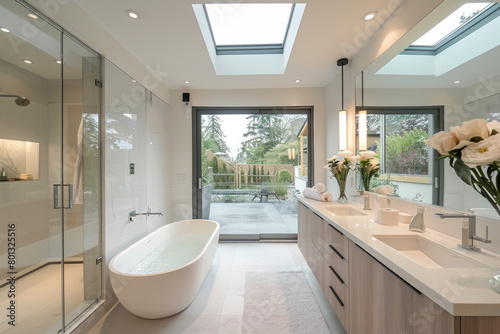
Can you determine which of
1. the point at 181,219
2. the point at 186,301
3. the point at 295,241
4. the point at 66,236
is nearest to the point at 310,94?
the point at 295,241

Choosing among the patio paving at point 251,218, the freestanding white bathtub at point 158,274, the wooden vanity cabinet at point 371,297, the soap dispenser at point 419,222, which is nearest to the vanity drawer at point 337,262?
the wooden vanity cabinet at point 371,297

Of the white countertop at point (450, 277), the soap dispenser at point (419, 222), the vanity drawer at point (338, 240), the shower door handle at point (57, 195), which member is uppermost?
the shower door handle at point (57, 195)

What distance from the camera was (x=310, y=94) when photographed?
341 centimetres

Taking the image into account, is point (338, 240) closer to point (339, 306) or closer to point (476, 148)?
point (339, 306)

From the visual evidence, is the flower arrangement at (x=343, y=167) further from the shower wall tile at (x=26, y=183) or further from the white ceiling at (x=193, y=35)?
the shower wall tile at (x=26, y=183)

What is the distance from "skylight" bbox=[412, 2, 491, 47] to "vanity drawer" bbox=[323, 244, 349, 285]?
1589 millimetres

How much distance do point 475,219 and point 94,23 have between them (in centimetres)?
309

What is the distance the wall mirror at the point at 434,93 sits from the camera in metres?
1.06

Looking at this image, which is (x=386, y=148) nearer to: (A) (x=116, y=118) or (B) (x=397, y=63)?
(B) (x=397, y=63)

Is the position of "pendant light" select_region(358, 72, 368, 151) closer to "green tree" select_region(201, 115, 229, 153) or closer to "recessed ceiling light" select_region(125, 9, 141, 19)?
"green tree" select_region(201, 115, 229, 153)

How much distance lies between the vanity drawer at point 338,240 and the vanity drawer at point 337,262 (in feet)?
0.08

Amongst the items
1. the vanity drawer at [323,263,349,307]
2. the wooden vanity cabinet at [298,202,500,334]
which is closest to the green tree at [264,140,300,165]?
the wooden vanity cabinet at [298,202,500,334]

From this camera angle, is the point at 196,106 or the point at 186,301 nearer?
the point at 186,301

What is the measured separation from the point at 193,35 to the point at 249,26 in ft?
2.70
